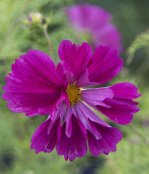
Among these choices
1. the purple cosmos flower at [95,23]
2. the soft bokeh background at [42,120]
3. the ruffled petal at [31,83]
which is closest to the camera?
the ruffled petal at [31,83]

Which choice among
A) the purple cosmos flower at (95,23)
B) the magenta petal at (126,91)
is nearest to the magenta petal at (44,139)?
the magenta petal at (126,91)

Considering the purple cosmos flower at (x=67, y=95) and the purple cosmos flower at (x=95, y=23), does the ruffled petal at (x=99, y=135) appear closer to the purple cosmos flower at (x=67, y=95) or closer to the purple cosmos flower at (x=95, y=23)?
the purple cosmos flower at (x=67, y=95)

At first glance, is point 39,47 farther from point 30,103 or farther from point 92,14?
point 30,103

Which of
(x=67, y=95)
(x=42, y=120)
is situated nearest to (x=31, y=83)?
(x=67, y=95)

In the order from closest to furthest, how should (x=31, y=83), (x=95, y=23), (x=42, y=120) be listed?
1. (x=31, y=83)
2. (x=42, y=120)
3. (x=95, y=23)

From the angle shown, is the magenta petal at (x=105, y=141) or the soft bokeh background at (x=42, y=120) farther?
the soft bokeh background at (x=42, y=120)

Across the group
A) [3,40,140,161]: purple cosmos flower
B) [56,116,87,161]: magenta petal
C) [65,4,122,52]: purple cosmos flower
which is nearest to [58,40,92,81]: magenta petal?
[3,40,140,161]: purple cosmos flower

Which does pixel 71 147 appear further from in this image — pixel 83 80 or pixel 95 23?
pixel 95 23
